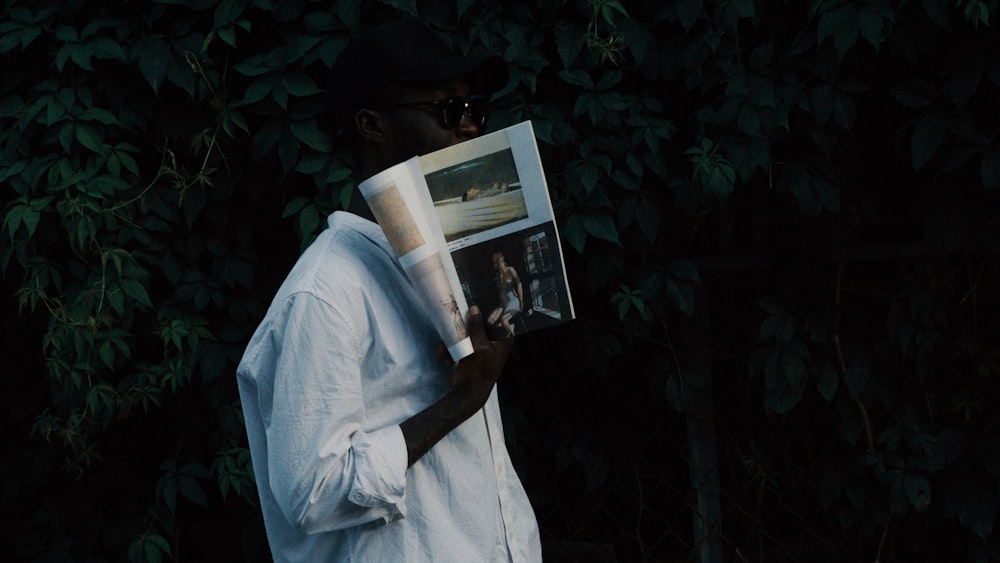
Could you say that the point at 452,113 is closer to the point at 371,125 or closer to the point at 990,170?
the point at 371,125

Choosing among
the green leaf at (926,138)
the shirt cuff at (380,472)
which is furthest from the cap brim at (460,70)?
the green leaf at (926,138)

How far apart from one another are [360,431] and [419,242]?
1.00ft

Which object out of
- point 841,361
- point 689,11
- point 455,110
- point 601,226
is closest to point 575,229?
point 601,226

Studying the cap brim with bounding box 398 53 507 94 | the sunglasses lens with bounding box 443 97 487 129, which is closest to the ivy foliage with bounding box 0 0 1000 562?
the cap brim with bounding box 398 53 507 94

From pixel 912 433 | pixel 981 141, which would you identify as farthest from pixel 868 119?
pixel 912 433

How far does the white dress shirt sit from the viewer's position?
1.67 m

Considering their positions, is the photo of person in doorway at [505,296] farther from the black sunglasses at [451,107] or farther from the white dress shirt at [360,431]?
the black sunglasses at [451,107]

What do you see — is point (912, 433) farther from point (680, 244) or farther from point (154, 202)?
point (154, 202)

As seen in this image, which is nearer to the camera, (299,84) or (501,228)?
(501,228)

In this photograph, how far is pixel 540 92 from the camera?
10.5 feet

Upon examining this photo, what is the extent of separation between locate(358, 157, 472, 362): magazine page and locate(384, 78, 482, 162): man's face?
7.8 inches

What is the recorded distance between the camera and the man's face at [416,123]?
1.88 metres

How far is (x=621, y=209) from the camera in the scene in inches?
124

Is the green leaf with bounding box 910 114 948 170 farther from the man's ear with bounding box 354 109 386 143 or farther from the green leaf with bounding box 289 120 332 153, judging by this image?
the man's ear with bounding box 354 109 386 143
